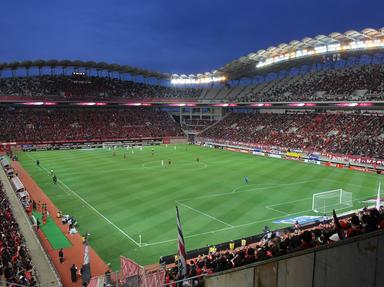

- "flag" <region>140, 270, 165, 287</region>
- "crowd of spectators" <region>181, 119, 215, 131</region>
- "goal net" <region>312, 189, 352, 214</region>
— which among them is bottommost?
"goal net" <region>312, 189, 352, 214</region>

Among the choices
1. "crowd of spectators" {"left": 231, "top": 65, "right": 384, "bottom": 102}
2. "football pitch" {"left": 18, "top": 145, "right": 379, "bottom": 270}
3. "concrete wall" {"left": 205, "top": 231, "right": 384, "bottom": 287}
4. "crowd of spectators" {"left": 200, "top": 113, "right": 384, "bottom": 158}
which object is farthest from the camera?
"crowd of spectators" {"left": 231, "top": 65, "right": 384, "bottom": 102}

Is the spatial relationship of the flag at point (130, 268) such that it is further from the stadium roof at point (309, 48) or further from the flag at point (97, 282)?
the stadium roof at point (309, 48)

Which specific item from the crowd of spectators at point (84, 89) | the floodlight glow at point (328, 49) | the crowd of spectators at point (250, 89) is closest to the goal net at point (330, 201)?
the crowd of spectators at point (250, 89)

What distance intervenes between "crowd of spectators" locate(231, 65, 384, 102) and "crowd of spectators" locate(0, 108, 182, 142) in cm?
2437

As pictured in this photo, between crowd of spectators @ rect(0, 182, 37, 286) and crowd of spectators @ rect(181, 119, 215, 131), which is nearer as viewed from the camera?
crowd of spectators @ rect(0, 182, 37, 286)

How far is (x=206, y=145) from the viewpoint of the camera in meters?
82.7

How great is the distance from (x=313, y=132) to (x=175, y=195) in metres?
38.5

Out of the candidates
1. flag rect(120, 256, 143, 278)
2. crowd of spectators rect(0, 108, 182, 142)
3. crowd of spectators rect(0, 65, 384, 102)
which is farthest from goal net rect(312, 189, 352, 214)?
crowd of spectators rect(0, 108, 182, 142)

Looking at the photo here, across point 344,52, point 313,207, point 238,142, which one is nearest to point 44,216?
point 313,207

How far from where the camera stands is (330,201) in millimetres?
31531

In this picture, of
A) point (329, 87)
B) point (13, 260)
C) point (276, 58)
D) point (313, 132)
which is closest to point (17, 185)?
point (13, 260)

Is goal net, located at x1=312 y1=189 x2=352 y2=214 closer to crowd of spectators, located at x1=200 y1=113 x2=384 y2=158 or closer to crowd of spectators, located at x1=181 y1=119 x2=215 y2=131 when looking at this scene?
crowd of spectators, located at x1=200 y1=113 x2=384 y2=158

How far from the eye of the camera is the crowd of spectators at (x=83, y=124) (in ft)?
246

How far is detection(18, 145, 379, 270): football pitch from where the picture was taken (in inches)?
960
